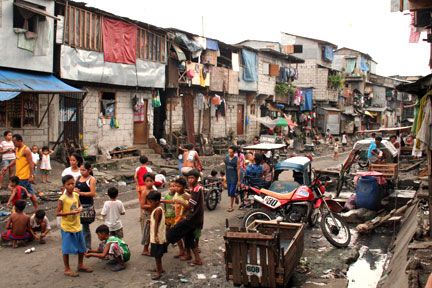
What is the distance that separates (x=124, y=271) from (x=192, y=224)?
1324 mm

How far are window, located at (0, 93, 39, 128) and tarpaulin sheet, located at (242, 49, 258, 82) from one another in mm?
17008

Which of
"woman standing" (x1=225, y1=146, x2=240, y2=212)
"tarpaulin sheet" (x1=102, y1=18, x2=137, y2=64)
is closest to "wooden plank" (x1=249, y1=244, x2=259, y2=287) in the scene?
"woman standing" (x1=225, y1=146, x2=240, y2=212)

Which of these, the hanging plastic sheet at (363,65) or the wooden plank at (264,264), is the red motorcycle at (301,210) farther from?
the hanging plastic sheet at (363,65)

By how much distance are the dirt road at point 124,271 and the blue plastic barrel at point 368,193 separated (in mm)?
2867

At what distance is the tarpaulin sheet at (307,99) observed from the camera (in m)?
41.5

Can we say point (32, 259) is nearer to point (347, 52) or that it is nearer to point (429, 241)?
point (429, 241)

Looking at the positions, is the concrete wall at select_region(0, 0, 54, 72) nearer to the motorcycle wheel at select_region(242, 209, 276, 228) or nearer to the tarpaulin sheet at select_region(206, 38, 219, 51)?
the motorcycle wheel at select_region(242, 209, 276, 228)

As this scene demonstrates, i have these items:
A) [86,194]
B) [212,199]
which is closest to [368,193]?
[212,199]

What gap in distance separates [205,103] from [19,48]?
13480mm

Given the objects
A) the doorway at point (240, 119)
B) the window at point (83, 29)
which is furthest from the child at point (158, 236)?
the doorway at point (240, 119)

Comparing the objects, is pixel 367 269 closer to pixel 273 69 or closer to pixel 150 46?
pixel 150 46

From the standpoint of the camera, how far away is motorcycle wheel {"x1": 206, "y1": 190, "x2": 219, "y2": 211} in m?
11.9

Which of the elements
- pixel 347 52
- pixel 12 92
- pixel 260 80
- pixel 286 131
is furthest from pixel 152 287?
pixel 347 52

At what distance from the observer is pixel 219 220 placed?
1092 centimetres
